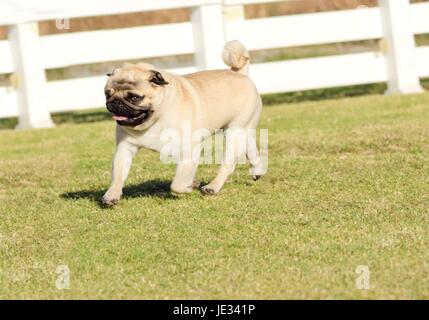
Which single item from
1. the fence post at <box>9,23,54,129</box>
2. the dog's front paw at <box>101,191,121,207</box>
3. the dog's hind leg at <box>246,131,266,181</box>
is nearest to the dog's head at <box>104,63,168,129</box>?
the dog's front paw at <box>101,191,121,207</box>

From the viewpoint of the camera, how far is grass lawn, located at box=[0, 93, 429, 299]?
225 inches

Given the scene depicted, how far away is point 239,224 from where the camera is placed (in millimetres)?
7102

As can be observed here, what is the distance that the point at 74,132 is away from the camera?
12.7 m

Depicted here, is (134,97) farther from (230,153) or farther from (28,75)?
(28,75)

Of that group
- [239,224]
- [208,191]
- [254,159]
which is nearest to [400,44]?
[254,159]

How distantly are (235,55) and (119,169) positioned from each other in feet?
4.98

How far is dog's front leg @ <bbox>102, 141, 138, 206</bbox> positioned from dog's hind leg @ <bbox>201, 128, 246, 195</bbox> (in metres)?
0.73

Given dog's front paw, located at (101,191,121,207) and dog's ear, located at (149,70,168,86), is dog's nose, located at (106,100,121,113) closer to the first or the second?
dog's ear, located at (149,70,168,86)

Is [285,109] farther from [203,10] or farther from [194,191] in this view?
[194,191]

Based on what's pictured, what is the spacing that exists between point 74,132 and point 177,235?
6064 mm

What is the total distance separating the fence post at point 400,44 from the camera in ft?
46.0

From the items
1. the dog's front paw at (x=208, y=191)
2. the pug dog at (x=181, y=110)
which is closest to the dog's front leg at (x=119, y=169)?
the pug dog at (x=181, y=110)
